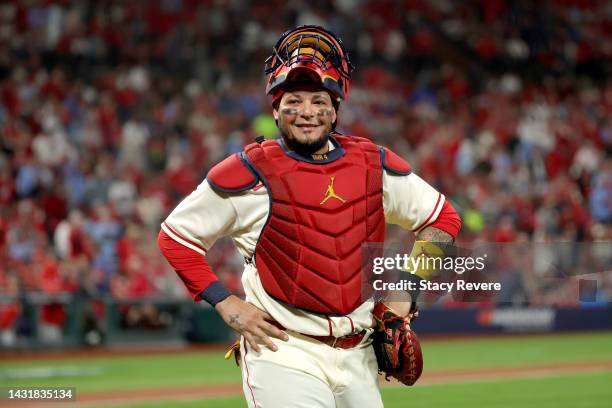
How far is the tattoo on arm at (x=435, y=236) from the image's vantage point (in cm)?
449

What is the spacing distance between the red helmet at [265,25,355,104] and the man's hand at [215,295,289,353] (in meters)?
0.88

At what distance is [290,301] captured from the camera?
167 inches

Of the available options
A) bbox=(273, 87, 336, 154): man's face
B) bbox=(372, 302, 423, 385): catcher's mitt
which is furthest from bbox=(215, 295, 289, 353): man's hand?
bbox=(273, 87, 336, 154): man's face

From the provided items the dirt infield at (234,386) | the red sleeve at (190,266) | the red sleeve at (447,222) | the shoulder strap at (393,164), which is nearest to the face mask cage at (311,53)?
the shoulder strap at (393,164)

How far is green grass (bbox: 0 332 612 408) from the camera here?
1056 cm

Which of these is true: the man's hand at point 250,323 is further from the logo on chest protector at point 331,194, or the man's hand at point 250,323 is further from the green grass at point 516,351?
the green grass at point 516,351

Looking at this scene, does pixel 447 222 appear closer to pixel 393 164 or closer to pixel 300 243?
pixel 393 164

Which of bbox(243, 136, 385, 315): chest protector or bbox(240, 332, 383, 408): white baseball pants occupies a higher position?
bbox(243, 136, 385, 315): chest protector

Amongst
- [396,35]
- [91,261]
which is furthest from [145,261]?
[396,35]

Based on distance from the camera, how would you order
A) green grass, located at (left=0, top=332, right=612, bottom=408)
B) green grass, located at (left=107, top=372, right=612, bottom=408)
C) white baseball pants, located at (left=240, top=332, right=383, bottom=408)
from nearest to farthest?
1. white baseball pants, located at (left=240, top=332, right=383, bottom=408)
2. green grass, located at (left=107, top=372, right=612, bottom=408)
3. green grass, located at (left=0, top=332, right=612, bottom=408)

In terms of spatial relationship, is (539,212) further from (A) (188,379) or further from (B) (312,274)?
(B) (312,274)

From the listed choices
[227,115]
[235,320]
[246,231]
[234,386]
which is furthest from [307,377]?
[227,115]

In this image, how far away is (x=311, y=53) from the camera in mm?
4305

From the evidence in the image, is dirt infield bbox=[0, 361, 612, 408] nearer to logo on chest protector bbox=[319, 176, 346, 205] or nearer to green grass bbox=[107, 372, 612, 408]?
green grass bbox=[107, 372, 612, 408]
